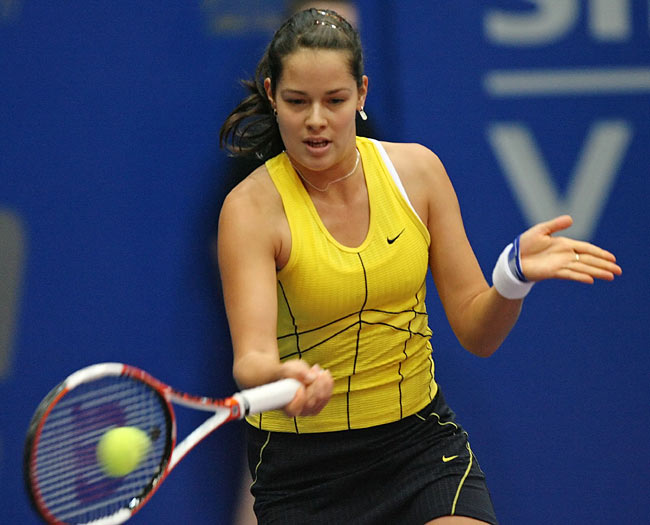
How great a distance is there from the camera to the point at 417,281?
2.03m

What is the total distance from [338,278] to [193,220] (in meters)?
0.82

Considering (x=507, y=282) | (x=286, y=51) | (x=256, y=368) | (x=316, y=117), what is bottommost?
(x=256, y=368)

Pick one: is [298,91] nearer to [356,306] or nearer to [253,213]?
[253,213]

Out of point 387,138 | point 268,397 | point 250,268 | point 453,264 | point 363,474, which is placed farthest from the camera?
point 387,138

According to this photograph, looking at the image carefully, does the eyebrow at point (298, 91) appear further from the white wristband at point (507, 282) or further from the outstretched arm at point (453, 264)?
the white wristband at point (507, 282)

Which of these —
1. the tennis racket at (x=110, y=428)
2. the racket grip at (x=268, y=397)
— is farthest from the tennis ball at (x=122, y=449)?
the racket grip at (x=268, y=397)

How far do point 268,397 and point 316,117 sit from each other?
580 mm

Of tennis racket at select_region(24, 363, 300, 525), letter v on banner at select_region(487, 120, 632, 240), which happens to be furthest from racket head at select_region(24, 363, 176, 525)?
letter v on banner at select_region(487, 120, 632, 240)

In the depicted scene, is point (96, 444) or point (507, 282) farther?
point (507, 282)

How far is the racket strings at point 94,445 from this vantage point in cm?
164

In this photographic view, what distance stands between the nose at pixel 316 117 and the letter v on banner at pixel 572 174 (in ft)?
3.46

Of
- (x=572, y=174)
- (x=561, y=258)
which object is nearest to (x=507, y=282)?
(x=561, y=258)

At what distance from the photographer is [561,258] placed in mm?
1816

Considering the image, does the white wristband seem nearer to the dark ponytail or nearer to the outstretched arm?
the outstretched arm
